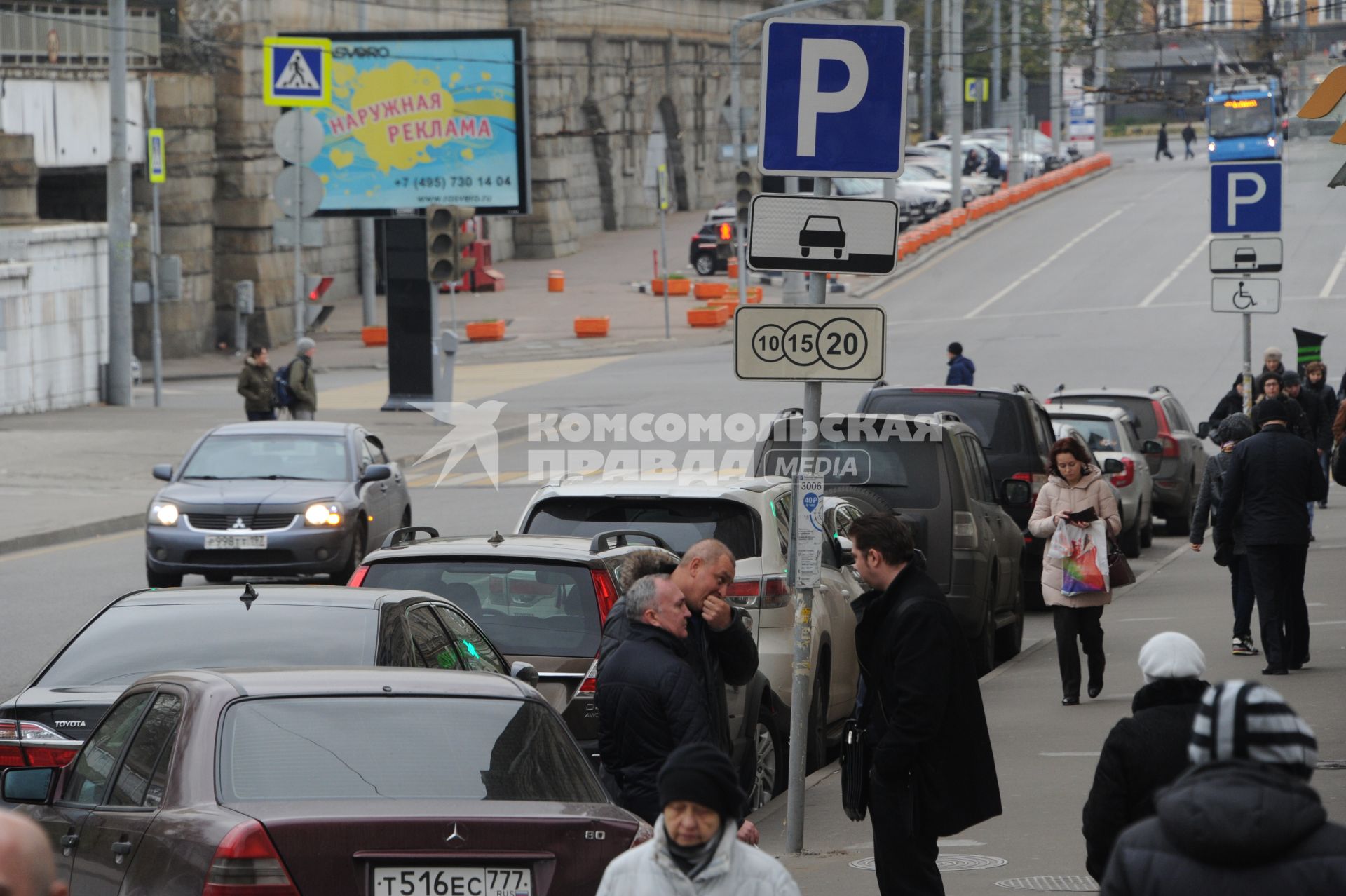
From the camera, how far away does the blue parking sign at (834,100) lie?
785cm

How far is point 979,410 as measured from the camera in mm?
16125

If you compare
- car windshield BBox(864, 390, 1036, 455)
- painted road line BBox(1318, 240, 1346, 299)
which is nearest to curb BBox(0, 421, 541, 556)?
car windshield BBox(864, 390, 1036, 455)

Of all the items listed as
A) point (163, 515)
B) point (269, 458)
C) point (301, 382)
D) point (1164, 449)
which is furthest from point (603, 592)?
point (301, 382)

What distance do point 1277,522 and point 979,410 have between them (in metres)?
4.66

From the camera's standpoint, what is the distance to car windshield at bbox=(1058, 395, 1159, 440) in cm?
2202

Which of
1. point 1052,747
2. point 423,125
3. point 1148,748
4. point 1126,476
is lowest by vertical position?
point 1052,747

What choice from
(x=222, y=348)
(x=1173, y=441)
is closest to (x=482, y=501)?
Answer: (x=1173, y=441)

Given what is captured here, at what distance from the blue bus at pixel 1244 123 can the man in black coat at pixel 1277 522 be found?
5143 cm

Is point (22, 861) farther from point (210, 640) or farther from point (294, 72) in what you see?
point (294, 72)

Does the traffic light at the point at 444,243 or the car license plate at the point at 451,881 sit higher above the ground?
the traffic light at the point at 444,243

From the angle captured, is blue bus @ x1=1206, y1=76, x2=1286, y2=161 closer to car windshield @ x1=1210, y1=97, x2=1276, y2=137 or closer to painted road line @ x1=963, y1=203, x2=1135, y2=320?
car windshield @ x1=1210, y1=97, x2=1276, y2=137

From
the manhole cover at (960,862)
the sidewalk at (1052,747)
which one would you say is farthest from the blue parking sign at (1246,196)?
the manhole cover at (960,862)

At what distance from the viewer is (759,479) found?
10656mm

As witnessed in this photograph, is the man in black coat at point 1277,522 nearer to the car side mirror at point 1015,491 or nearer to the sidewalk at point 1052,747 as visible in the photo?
the sidewalk at point 1052,747
